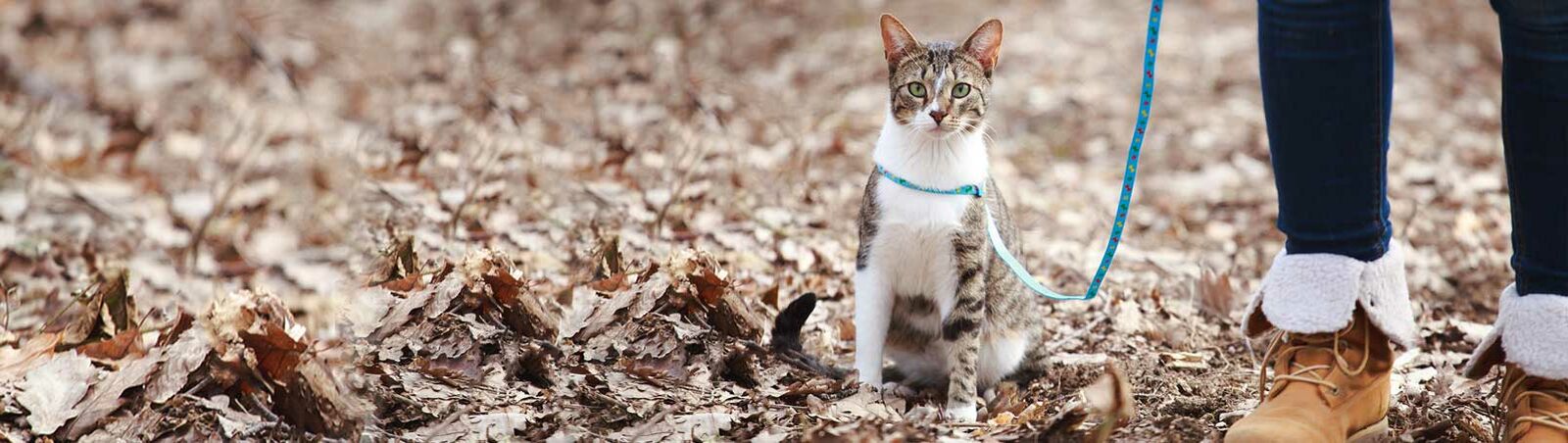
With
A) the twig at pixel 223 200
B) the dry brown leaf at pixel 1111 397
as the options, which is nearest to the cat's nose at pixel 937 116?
the dry brown leaf at pixel 1111 397

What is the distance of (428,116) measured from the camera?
16.9 ft

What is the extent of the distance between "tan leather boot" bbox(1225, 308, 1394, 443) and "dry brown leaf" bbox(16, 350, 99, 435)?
7.92 feet

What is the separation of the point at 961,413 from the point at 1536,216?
1278 mm

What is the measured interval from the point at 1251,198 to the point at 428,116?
3.83 m

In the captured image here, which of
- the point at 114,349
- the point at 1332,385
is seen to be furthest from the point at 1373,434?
the point at 114,349

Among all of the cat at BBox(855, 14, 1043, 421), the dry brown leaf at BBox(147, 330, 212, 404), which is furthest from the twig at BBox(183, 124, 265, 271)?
the cat at BBox(855, 14, 1043, 421)

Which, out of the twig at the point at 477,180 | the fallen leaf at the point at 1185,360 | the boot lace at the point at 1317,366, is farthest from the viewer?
the twig at the point at 477,180

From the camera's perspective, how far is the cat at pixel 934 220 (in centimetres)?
296

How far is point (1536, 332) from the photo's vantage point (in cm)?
239

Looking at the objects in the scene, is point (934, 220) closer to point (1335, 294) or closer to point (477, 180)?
point (1335, 294)

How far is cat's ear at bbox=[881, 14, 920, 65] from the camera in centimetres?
301

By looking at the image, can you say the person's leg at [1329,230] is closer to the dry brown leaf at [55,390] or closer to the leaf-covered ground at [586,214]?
the leaf-covered ground at [586,214]

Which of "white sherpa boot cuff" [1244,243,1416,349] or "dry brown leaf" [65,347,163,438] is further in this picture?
"dry brown leaf" [65,347,163,438]

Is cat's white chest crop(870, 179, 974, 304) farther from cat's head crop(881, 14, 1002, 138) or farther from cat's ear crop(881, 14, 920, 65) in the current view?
cat's ear crop(881, 14, 920, 65)
